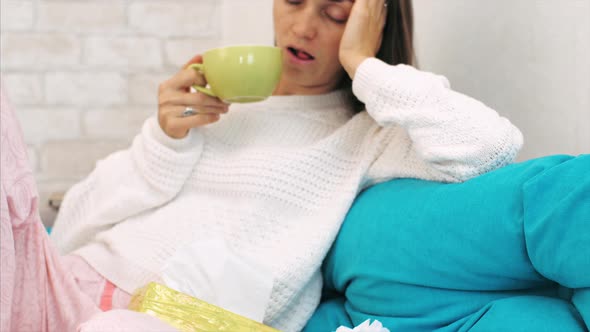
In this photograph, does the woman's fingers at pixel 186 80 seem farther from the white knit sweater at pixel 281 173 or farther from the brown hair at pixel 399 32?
the brown hair at pixel 399 32

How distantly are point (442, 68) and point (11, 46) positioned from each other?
131cm

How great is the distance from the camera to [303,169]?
45.5 inches

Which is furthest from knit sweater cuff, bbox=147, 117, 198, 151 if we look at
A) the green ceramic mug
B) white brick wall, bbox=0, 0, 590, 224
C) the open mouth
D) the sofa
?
white brick wall, bbox=0, 0, 590, 224

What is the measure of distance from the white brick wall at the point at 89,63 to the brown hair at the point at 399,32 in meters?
0.79

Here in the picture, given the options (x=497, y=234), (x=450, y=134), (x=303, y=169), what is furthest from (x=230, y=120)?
(x=497, y=234)

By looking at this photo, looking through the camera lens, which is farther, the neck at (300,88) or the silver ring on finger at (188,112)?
the neck at (300,88)

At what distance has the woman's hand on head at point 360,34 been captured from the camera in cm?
119

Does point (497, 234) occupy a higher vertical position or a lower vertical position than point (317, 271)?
higher

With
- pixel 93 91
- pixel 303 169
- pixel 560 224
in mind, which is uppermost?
pixel 560 224

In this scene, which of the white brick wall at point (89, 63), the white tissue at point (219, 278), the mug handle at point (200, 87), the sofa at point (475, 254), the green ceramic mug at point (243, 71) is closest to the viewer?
the sofa at point (475, 254)

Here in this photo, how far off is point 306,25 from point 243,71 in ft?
0.70

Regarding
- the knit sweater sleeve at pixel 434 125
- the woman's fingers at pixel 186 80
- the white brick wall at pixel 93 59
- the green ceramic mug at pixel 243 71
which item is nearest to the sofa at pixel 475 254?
the knit sweater sleeve at pixel 434 125

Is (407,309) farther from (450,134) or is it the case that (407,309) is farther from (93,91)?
(93,91)

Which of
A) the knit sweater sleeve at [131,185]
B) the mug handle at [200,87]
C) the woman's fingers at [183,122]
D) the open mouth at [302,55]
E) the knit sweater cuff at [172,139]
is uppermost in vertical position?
the open mouth at [302,55]
